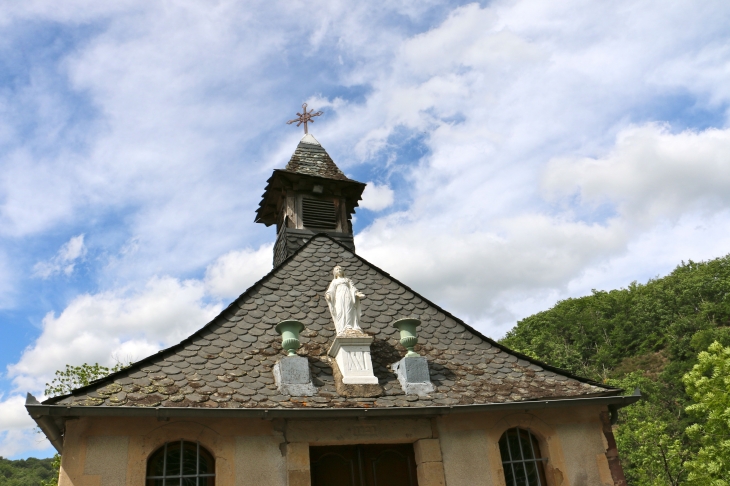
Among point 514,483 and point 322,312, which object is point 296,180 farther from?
point 514,483

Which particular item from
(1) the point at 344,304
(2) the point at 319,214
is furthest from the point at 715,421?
(1) the point at 344,304

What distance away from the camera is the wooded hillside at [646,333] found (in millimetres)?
43188

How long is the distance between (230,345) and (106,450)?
225 cm

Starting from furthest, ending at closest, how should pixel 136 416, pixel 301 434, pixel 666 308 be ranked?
pixel 666 308 → pixel 301 434 → pixel 136 416

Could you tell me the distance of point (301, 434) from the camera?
769 centimetres

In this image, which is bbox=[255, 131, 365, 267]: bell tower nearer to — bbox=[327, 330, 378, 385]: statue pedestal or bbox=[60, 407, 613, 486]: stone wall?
bbox=[327, 330, 378, 385]: statue pedestal

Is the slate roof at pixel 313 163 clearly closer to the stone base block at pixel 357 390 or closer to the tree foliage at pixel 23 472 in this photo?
the stone base block at pixel 357 390

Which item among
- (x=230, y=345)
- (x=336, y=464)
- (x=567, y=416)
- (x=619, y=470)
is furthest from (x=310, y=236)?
(x=619, y=470)

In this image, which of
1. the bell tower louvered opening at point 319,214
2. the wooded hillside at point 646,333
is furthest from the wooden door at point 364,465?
the wooded hillside at point 646,333

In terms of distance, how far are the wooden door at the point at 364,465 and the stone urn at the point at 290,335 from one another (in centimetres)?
145

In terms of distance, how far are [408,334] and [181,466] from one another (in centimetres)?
358

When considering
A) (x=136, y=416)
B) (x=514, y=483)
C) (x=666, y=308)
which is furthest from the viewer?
(x=666, y=308)

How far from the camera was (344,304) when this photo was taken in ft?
28.7

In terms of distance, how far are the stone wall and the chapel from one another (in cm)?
1
